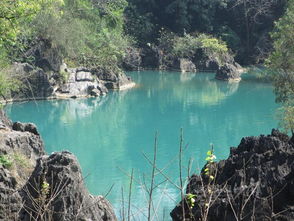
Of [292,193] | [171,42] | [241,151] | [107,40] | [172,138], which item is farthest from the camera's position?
[171,42]

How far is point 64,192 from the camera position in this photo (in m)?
6.25

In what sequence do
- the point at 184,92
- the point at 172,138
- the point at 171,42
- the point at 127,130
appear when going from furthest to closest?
1. the point at 171,42
2. the point at 184,92
3. the point at 127,130
4. the point at 172,138

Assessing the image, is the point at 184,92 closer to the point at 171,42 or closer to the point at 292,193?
the point at 171,42

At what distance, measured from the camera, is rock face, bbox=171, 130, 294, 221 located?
631cm

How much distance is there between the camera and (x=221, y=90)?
28188 mm

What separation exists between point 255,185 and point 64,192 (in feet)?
8.08

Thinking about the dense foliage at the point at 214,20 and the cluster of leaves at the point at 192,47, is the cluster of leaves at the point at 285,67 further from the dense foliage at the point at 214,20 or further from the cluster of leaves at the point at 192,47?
the dense foliage at the point at 214,20

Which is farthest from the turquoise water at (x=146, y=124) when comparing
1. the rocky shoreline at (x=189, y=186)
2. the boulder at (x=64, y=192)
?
the boulder at (x=64, y=192)

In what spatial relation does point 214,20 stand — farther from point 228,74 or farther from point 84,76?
point 84,76

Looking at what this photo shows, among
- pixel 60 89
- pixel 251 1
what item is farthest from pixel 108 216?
pixel 251 1

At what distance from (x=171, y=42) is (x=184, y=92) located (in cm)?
1130

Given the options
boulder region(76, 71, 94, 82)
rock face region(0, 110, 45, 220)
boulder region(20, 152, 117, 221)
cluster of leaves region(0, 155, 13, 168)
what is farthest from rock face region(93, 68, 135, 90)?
boulder region(20, 152, 117, 221)

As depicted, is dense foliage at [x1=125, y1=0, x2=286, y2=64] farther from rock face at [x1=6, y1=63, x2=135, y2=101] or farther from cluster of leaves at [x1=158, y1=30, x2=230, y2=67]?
rock face at [x1=6, y1=63, x2=135, y2=101]

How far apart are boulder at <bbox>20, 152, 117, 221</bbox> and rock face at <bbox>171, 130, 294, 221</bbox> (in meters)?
1.31
